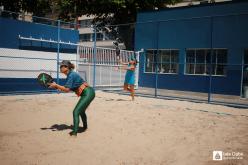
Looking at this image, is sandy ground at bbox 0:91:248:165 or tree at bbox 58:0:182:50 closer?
sandy ground at bbox 0:91:248:165

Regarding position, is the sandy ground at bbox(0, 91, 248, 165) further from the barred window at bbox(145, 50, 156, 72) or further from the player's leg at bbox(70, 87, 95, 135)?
the barred window at bbox(145, 50, 156, 72)

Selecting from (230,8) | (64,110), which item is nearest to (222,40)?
(230,8)

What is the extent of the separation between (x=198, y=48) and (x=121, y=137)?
39.5 feet

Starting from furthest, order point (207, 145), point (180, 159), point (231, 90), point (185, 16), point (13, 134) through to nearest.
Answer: point (185, 16) < point (231, 90) < point (13, 134) < point (207, 145) < point (180, 159)

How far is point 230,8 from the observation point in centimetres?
1602

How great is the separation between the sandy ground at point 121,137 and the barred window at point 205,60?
6927 millimetres

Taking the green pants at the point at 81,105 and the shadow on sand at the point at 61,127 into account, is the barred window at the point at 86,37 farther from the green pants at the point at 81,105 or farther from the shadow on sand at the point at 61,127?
the green pants at the point at 81,105

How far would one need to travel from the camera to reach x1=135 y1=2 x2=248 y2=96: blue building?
15234mm

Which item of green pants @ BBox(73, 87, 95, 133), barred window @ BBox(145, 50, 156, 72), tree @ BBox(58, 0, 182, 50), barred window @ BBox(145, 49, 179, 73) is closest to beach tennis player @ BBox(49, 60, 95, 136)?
green pants @ BBox(73, 87, 95, 133)

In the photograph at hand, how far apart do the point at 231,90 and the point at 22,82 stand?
10.5 metres

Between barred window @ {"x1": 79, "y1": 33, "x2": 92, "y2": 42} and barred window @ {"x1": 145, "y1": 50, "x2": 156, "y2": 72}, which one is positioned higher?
barred window @ {"x1": 79, "y1": 33, "x2": 92, "y2": 42}

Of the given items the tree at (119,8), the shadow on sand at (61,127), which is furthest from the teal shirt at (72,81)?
the tree at (119,8)

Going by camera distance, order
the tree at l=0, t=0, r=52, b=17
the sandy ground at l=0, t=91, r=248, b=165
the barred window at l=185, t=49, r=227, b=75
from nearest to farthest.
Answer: the sandy ground at l=0, t=91, r=248, b=165 < the barred window at l=185, t=49, r=227, b=75 < the tree at l=0, t=0, r=52, b=17

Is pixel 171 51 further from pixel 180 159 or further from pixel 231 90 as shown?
pixel 180 159
